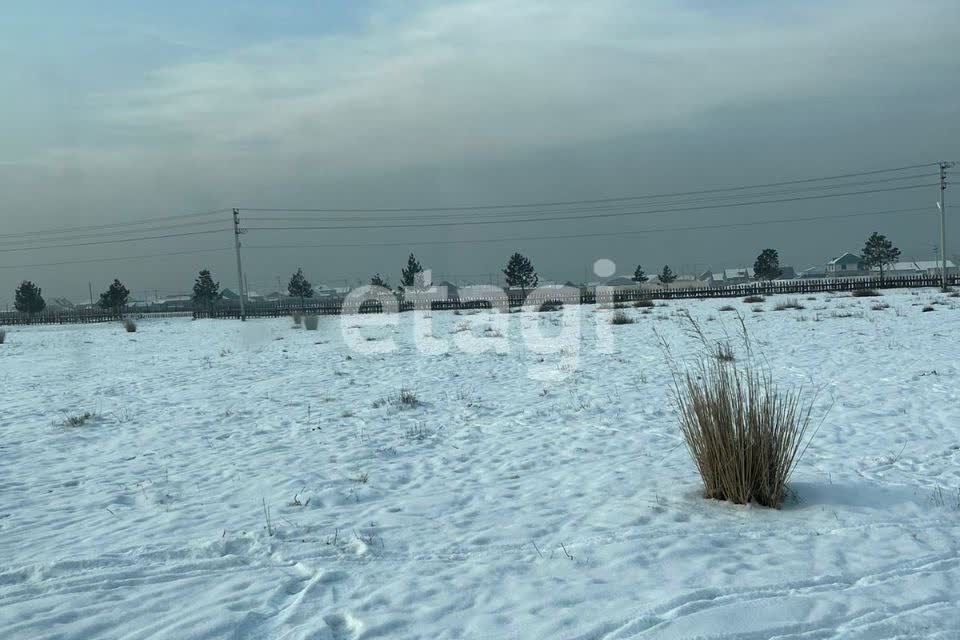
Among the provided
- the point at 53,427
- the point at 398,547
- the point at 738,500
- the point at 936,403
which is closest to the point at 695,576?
the point at 738,500

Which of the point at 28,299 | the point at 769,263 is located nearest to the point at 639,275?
the point at 769,263

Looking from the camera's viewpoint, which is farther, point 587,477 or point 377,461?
point 377,461

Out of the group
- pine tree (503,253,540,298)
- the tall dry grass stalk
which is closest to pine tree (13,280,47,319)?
pine tree (503,253,540,298)

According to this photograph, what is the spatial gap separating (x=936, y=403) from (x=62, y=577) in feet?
26.7

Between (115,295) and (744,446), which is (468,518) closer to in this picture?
(744,446)

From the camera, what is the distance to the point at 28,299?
207 feet

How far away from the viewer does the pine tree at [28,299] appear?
208 feet

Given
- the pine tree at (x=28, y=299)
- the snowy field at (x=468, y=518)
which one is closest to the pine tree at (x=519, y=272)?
the pine tree at (x=28, y=299)

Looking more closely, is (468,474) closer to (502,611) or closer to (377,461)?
(377,461)

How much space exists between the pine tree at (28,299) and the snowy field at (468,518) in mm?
62991

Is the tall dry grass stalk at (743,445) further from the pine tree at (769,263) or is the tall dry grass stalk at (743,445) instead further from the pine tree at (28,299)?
the pine tree at (769,263)

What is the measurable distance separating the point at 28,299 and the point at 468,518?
71311mm

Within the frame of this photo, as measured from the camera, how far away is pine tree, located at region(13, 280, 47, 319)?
6325 centimetres

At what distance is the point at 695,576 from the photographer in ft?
11.9
